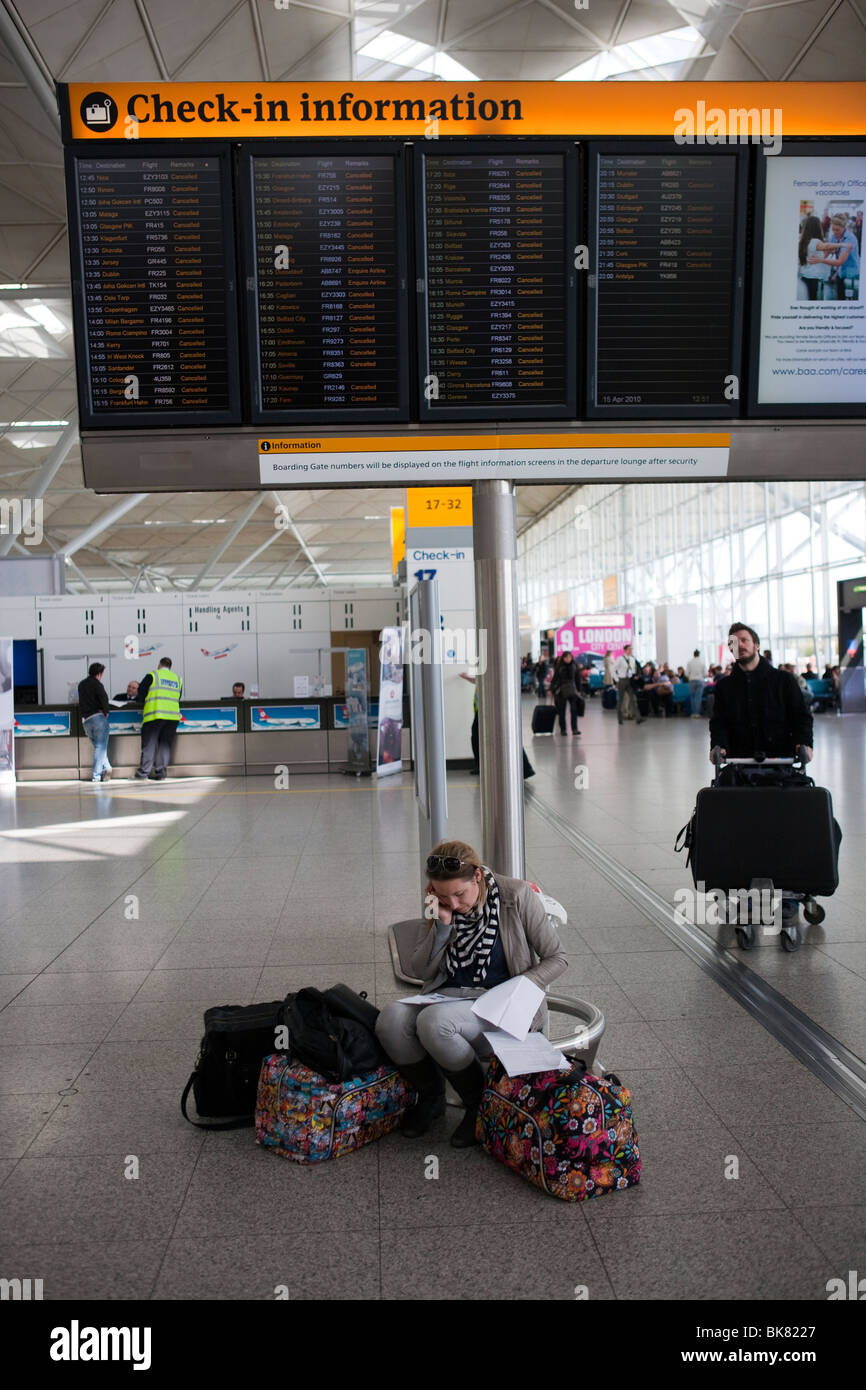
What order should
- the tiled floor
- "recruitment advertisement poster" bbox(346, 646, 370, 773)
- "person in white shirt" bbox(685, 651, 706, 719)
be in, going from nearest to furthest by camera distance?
1. the tiled floor
2. "recruitment advertisement poster" bbox(346, 646, 370, 773)
3. "person in white shirt" bbox(685, 651, 706, 719)

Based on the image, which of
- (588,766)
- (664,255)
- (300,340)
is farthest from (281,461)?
(588,766)

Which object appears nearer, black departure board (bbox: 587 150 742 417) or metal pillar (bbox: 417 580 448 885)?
black departure board (bbox: 587 150 742 417)

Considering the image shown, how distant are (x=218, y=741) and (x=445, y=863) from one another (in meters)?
14.0

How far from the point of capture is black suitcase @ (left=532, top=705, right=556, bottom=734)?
22.4 meters

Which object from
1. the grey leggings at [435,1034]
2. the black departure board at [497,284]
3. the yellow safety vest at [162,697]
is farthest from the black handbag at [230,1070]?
the yellow safety vest at [162,697]

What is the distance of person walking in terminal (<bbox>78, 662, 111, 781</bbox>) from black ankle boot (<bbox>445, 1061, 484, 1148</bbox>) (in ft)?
43.9

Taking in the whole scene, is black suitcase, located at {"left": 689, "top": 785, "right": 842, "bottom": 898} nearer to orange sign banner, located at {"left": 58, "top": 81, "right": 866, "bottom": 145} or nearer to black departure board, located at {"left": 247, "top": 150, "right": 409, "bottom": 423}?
black departure board, located at {"left": 247, "top": 150, "right": 409, "bottom": 423}

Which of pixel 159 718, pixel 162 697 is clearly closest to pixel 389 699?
pixel 162 697

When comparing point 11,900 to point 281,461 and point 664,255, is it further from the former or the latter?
point 664,255

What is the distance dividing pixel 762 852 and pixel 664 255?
3.33 m

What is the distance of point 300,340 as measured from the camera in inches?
185

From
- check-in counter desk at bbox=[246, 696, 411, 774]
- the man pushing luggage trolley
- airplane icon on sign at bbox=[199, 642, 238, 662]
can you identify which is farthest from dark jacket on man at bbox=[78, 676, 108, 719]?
the man pushing luggage trolley

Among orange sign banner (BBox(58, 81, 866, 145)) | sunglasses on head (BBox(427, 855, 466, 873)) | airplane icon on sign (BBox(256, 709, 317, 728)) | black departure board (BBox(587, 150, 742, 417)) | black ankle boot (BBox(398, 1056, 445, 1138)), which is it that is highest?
orange sign banner (BBox(58, 81, 866, 145))

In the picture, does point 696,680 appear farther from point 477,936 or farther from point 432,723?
point 477,936
